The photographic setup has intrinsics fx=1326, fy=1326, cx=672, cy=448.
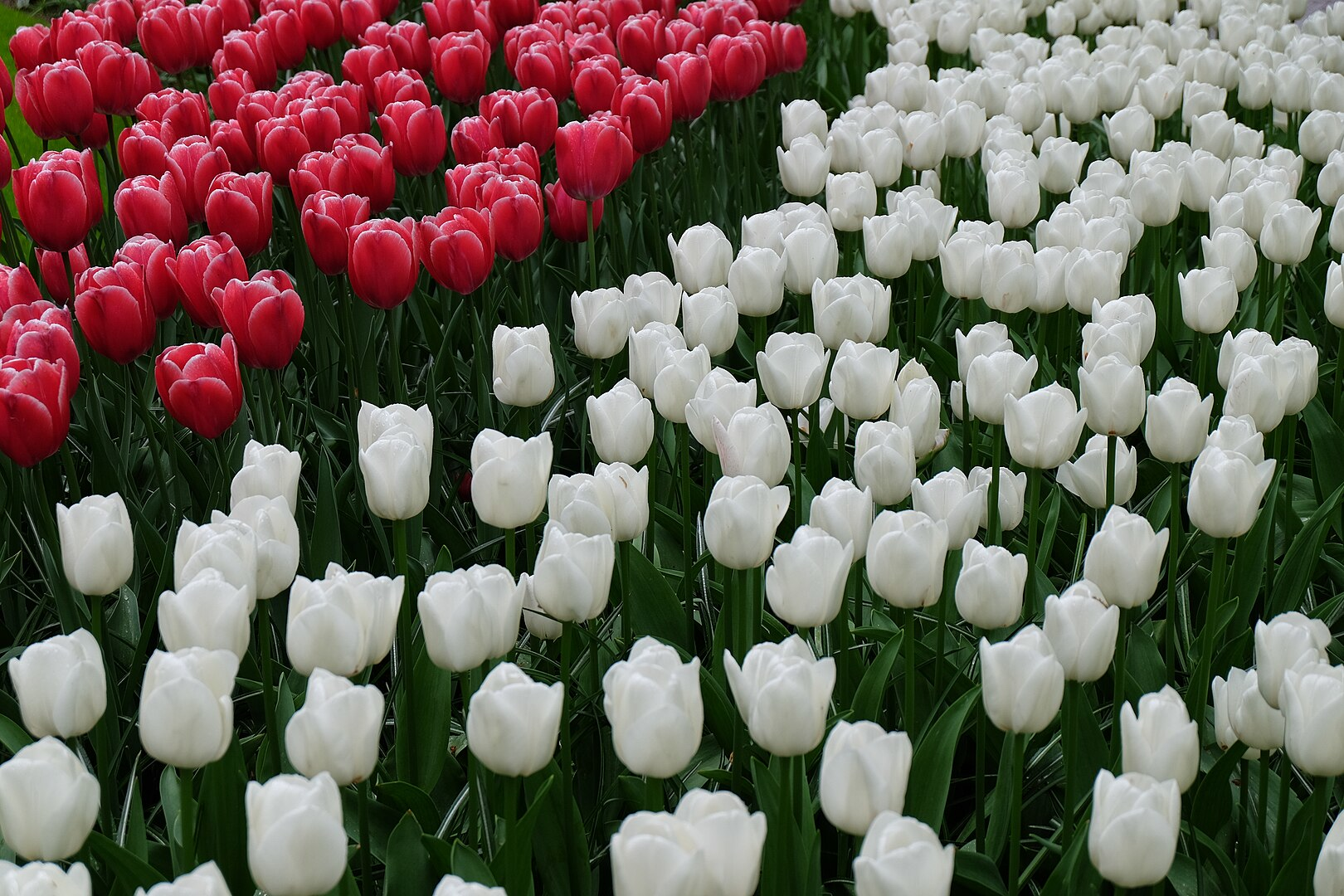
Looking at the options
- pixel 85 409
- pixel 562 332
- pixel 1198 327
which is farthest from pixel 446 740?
pixel 562 332

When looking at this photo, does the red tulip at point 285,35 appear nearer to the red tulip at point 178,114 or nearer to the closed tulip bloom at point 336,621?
the red tulip at point 178,114

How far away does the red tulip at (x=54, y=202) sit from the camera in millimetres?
2521

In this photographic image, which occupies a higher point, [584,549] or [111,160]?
[584,549]

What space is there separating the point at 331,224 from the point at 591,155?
649 mm

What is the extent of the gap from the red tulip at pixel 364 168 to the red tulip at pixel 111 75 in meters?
0.75

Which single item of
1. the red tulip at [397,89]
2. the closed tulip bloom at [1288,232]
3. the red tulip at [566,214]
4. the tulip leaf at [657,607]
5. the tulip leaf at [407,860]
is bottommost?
the tulip leaf at [657,607]

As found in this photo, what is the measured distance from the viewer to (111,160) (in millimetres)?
3814

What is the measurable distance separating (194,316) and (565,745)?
1.19m

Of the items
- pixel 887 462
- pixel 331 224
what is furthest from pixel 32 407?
pixel 887 462

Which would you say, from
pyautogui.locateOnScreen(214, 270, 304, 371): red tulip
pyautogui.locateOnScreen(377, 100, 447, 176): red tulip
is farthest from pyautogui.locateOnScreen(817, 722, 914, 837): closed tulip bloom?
pyautogui.locateOnScreen(377, 100, 447, 176): red tulip

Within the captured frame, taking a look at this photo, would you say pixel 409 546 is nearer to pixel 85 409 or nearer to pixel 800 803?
pixel 85 409

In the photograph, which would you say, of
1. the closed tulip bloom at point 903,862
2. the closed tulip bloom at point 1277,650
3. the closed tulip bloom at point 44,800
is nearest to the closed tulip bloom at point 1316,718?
the closed tulip bloom at point 1277,650

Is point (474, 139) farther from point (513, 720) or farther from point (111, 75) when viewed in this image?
point (513, 720)

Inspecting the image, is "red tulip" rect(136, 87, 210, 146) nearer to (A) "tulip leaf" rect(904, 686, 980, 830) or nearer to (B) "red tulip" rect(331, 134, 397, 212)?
(B) "red tulip" rect(331, 134, 397, 212)
